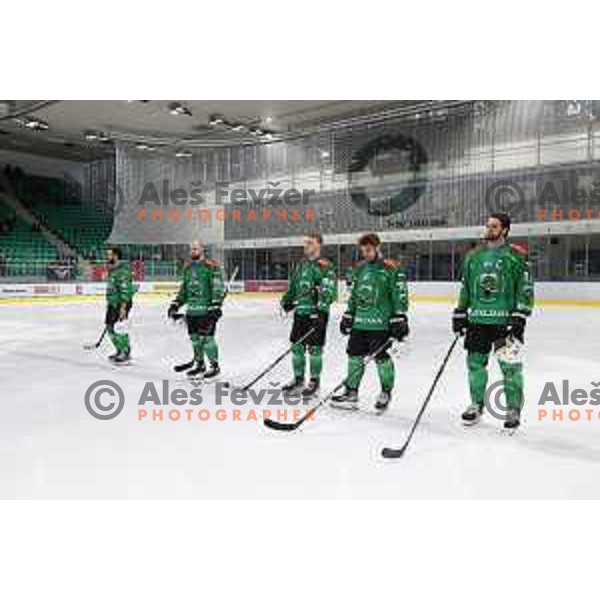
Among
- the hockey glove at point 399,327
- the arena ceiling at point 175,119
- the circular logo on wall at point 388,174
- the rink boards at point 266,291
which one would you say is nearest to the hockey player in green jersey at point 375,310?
the hockey glove at point 399,327

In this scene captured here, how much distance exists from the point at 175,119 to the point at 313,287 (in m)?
15.4

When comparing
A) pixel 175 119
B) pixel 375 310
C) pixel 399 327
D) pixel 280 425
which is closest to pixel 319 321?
pixel 375 310

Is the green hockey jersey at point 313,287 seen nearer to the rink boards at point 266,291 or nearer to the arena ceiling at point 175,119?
the rink boards at point 266,291

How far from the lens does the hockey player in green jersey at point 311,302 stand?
179 inches

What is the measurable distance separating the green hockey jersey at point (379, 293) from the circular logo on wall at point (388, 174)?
13.2 m

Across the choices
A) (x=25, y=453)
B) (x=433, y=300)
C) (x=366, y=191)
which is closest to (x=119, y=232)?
(x=366, y=191)

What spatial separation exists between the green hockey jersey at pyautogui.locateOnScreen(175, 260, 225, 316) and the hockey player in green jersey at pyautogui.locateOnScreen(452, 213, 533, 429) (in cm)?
217

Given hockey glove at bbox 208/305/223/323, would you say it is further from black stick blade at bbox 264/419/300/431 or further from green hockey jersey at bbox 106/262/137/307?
black stick blade at bbox 264/419/300/431

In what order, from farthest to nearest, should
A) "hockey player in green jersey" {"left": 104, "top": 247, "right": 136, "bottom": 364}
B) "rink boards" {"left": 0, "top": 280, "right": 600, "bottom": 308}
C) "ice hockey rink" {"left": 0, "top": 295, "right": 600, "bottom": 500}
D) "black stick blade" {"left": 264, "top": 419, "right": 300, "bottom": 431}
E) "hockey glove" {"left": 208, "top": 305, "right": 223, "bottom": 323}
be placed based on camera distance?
1. "rink boards" {"left": 0, "top": 280, "right": 600, "bottom": 308}
2. "hockey player in green jersey" {"left": 104, "top": 247, "right": 136, "bottom": 364}
3. "hockey glove" {"left": 208, "top": 305, "right": 223, "bottom": 323}
4. "black stick blade" {"left": 264, "top": 419, "right": 300, "bottom": 431}
5. "ice hockey rink" {"left": 0, "top": 295, "right": 600, "bottom": 500}

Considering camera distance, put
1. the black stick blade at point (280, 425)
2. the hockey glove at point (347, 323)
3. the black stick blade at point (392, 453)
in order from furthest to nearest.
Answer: the hockey glove at point (347, 323) < the black stick blade at point (280, 425) < the black stick blade at point (392, 453)

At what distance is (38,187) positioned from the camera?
24750 millimetres

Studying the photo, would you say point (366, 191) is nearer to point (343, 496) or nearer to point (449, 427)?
point (449, 427)

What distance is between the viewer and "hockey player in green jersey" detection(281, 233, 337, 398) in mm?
4547

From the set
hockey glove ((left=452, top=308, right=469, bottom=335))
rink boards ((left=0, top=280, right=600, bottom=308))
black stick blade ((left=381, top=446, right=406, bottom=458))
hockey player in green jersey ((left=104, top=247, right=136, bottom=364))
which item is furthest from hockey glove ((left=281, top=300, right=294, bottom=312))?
rink boards ((left=0, top=280, right=600, bottom=308))
